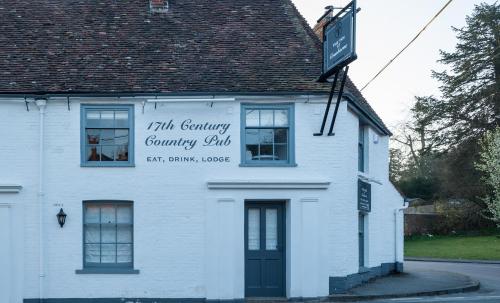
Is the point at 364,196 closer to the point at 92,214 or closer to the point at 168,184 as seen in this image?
the point at 168,184

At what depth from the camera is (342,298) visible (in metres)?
21.5

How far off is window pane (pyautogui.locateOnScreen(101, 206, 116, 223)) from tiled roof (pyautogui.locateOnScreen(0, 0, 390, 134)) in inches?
111

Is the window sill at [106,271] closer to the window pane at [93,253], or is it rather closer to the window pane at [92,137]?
the window pane at [93,253]

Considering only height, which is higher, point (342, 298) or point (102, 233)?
point (102, 233)

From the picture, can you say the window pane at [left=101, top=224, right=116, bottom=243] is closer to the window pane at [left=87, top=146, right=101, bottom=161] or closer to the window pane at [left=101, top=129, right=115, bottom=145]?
the window pane at [left=87, top=146, right=101, bottom=161]

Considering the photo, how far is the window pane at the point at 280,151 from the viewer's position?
22000 mm

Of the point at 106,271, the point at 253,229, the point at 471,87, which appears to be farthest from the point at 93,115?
the point at 471,87

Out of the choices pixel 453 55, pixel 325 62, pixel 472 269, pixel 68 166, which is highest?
pixel 453 55

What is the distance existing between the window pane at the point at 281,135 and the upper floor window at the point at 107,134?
137 inches

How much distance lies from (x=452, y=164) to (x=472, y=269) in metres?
23.4

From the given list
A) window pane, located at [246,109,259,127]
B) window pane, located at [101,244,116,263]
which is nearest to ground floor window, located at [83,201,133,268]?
window pane, located at [101,244,116,263]

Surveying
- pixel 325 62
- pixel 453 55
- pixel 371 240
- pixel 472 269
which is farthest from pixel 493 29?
pixel 325 62

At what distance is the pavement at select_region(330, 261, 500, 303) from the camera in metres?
22.0

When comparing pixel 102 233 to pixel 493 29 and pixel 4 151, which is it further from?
pixel 493 29
